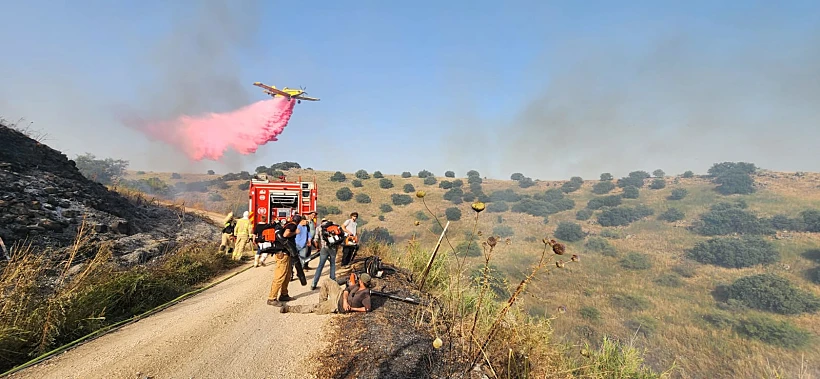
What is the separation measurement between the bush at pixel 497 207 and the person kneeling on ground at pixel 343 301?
47.2 m

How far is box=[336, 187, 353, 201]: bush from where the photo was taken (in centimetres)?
4758

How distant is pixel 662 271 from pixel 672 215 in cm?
1876

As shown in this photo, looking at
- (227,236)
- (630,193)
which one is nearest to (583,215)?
(630,193)

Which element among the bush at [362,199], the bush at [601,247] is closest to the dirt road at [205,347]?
the bush at [601,247]

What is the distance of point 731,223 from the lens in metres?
37.9

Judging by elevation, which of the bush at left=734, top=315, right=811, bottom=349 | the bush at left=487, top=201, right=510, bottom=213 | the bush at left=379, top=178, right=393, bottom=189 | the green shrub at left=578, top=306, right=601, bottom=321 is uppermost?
the bush at left=379, top=178, right=393, bottom=189

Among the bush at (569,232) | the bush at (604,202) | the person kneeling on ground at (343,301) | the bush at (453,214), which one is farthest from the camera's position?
the bush at (604,202)

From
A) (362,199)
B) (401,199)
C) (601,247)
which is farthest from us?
(401,199)

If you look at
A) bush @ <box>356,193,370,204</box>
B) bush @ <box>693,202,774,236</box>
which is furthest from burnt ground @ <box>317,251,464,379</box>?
bush @ <box>693,202,774,236</box>

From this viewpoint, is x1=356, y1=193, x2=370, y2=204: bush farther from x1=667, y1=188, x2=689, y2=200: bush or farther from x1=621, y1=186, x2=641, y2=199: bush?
x1=667, y1=188, x2=689, y2=200: bush

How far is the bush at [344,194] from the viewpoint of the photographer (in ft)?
156

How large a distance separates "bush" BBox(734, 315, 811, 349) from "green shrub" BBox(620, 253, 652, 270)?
32.7ft

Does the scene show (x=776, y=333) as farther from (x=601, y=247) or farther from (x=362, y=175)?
(x=362, y=175)

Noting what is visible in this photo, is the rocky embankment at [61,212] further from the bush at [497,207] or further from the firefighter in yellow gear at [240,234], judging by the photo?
the bush at [497,207]
